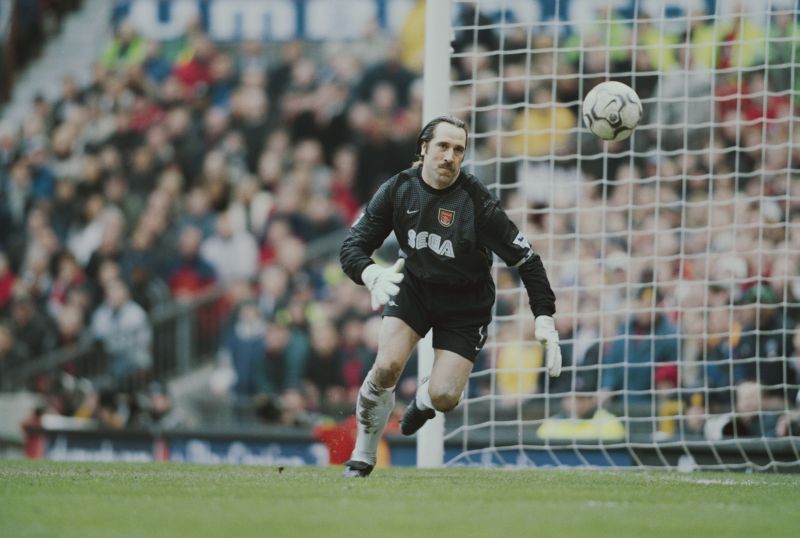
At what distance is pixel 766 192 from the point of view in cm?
1323

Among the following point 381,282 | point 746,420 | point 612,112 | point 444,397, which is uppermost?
point 612,112

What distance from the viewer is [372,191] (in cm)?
1667

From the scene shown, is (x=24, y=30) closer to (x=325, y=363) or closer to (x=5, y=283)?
(x=5, y=283)

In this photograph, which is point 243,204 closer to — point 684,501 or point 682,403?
point 682,403

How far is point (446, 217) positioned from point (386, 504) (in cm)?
229

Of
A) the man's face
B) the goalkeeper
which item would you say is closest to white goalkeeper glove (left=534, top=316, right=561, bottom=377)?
the goalkeeper

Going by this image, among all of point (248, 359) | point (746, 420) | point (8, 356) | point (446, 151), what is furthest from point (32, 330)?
point (446, 151)

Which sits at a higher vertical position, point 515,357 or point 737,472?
point 515,357

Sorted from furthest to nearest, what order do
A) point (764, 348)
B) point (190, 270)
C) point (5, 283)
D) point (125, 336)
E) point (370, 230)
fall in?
1. point (5, 283)
2. point (190, 270)
3. point (125, 336)
4. point (764, 348)
5. point (370, 230)

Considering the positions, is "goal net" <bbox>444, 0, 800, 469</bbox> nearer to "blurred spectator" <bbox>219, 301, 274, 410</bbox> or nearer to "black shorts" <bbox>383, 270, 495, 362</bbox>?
"black shorts" <bbox>383, 270, 495, 362</bbox>

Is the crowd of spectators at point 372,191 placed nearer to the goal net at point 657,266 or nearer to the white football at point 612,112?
the goal net at point 657,266

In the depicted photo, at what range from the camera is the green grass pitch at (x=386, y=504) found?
6070mm

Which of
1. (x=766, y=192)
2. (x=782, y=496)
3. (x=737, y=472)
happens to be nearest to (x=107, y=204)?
(x=766, y=192)

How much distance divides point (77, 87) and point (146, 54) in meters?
1.25
